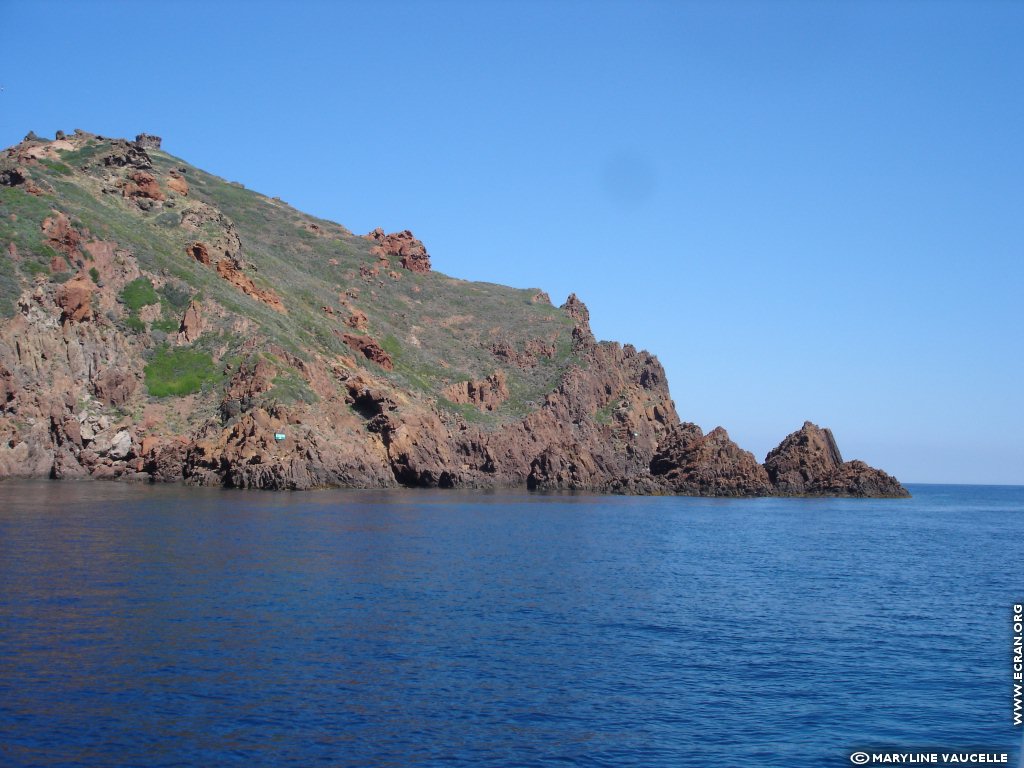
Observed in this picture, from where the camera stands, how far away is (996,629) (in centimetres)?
3669

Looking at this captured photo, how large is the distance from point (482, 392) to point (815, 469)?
59.1 metres

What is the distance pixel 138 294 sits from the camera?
117 metres

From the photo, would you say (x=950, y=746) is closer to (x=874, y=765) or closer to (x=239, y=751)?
(x=874, y=765)

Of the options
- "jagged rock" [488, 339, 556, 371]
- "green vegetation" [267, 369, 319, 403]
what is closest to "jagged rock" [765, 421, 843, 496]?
"jagged rock" [488, 339, 556, 371]

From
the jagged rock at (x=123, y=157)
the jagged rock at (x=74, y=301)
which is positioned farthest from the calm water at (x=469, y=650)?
the jagged rock at (x=123, y=157)

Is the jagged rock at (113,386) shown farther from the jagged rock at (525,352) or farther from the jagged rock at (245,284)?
the jagged rock at (525,352)

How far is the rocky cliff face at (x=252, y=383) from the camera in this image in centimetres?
10000

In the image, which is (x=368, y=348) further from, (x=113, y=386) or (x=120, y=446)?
(x=120, y=446)

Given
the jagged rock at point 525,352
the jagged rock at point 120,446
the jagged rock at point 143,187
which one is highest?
the jagged rock at point 143,187

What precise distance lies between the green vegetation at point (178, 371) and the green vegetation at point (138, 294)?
6874 mm

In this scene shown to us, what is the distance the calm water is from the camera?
21547 millimetres

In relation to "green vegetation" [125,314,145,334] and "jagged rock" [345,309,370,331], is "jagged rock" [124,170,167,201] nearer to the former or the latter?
"green vegetation" [125,314,145,334]

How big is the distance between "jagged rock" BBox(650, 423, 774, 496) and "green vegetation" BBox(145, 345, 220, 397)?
71965 millimetres

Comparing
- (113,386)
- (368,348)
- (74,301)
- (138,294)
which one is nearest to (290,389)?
(113,386)
